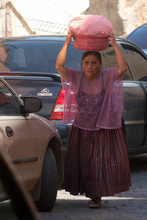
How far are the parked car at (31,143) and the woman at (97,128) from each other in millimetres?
247

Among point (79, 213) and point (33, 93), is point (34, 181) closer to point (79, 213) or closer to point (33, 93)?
point (79, 213)

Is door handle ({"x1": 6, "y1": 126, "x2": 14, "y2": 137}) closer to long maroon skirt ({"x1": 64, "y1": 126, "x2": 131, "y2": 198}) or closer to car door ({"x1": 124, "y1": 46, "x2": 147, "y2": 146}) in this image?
long maroon skirt ({"x1": 64, "y1": 126, "x2": 131, "y2": 198})

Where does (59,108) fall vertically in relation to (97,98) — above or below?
below

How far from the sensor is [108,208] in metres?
5.20

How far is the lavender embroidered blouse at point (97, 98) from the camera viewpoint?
5.20 metres

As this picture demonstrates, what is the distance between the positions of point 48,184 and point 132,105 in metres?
2.48

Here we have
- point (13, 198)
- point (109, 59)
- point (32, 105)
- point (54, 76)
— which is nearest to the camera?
point (13, 198)

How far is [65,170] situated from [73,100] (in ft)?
1.98

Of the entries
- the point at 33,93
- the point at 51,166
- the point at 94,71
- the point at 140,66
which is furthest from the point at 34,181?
the point at 140,66

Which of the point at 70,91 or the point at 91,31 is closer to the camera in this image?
the point at 91,31

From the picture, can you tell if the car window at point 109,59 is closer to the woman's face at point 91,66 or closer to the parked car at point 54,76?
the parked car at point 54,76

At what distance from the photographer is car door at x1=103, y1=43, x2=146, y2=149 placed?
686cm

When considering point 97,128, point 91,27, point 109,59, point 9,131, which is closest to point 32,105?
point 9,131

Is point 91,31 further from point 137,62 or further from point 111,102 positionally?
point 137,62
